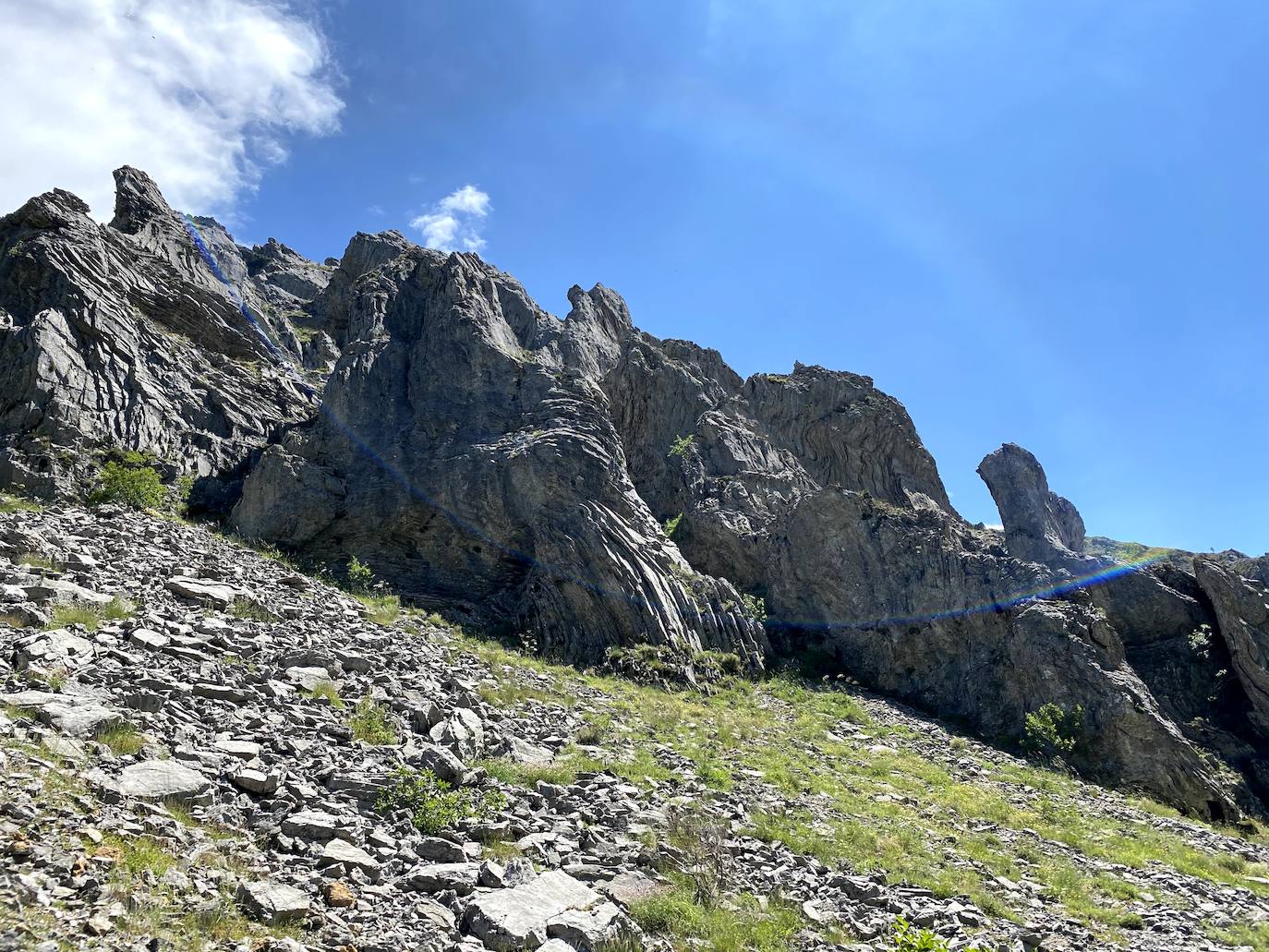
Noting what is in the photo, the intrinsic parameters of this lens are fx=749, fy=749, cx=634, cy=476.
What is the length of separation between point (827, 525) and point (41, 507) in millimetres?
38120

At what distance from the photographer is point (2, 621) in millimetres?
13445

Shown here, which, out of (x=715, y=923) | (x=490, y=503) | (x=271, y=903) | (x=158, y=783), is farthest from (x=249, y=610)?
(x=490, y=503)

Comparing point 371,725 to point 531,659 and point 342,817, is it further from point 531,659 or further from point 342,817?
point 531,659

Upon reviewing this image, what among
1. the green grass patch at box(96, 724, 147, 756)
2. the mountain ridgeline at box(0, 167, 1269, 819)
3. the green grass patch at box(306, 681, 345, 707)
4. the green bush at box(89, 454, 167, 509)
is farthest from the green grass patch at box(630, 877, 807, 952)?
the green bush at box(89, 454, 167, 509)

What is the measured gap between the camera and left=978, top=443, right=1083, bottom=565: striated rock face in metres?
83.9

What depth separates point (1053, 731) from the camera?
31.2 m

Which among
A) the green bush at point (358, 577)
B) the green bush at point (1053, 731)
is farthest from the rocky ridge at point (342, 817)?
the green bush at point (358, 577)

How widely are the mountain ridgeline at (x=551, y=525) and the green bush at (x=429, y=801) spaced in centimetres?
2153

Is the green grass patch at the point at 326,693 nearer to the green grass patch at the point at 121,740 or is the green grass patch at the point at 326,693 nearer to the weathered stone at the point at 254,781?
the weathered stone at the point at 254,781

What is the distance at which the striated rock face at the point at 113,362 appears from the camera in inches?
1334

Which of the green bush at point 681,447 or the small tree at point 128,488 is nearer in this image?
the small tree at point 128,488

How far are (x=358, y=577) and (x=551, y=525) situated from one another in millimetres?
9669

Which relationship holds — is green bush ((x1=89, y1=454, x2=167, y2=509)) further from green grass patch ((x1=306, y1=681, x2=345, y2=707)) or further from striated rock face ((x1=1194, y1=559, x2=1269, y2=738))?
striated rock face ((x1=1194, y1=559, x2=1269, y2=738))

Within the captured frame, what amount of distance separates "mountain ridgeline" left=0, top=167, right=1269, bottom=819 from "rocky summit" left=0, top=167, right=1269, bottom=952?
0.22 m
